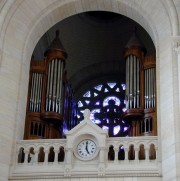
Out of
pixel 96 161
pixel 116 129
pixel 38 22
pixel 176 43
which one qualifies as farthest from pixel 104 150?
pixel 116 129

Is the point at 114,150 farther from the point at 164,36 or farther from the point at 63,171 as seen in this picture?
the point at 164,36

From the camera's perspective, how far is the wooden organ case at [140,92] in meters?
14.8

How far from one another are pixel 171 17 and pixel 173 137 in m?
3.38

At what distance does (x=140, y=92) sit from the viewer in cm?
1541

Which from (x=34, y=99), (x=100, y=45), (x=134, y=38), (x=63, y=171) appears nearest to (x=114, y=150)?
(x=63, y=171)

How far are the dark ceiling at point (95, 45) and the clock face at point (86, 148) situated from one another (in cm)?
601

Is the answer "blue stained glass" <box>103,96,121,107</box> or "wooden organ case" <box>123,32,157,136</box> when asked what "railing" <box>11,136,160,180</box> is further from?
"blue stained glass" <box>103,96,121,107</box>

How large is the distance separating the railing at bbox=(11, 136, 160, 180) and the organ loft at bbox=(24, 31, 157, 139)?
2.89 ft

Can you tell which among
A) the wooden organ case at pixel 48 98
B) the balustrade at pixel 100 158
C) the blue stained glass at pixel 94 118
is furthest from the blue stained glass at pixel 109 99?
the balustrade at pixel 100 158

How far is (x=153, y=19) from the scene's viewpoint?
14781mm

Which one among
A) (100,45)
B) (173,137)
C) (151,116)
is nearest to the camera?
(173,137)

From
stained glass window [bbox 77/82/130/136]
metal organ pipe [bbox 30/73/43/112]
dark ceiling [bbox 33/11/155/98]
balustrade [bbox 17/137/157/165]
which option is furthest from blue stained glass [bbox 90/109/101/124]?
balustrade [bbox 17/137/157/165]

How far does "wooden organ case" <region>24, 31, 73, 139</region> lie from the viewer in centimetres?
1535

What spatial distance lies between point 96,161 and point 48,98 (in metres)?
3.02
